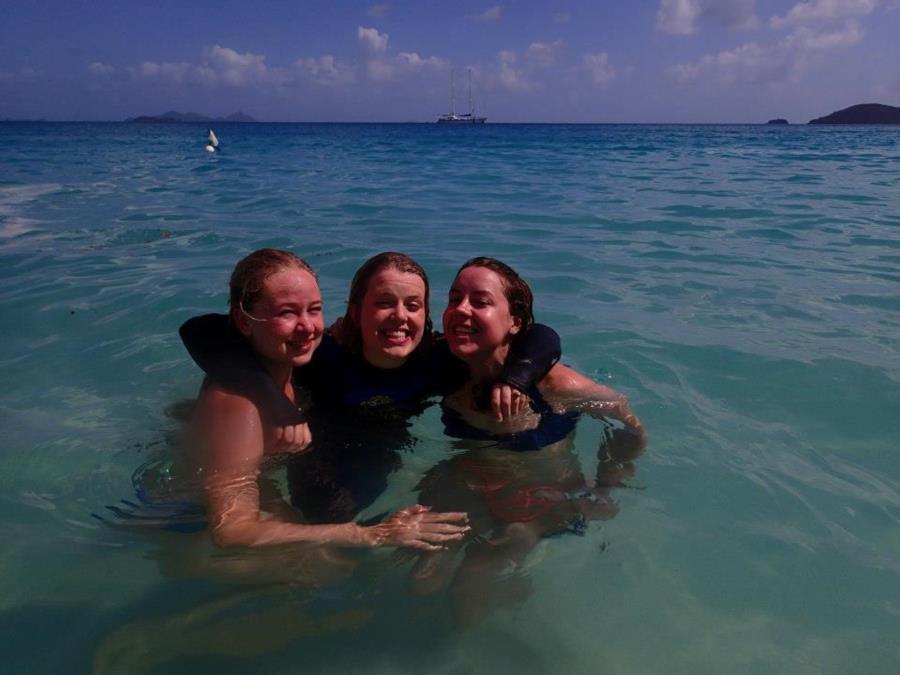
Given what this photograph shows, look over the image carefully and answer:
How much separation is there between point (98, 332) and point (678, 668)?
5572 millimetres

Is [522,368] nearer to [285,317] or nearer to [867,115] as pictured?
[285,317]

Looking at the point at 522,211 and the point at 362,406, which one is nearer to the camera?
the point at 362,406

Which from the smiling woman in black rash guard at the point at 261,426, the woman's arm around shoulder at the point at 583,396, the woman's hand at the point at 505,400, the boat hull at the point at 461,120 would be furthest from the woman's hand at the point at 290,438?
the boat hull at the point at 461,120

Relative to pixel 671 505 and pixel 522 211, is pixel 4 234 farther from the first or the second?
pixel 671 505

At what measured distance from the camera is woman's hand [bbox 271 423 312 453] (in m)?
3.01

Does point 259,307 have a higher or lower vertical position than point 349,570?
higher

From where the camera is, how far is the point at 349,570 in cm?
303

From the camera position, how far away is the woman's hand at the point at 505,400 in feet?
10.5

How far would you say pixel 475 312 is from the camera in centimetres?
331

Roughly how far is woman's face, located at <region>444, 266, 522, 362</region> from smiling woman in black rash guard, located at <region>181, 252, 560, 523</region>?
0.15m

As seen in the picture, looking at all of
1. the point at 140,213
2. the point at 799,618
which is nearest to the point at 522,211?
the point at 140,213

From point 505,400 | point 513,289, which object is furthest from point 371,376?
point 513,289

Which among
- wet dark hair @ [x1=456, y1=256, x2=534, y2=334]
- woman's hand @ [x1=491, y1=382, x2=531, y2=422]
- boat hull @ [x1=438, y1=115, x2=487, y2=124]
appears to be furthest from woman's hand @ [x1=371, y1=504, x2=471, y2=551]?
boat hull @ [x1=438, y1=115, x2=487, y2=124]

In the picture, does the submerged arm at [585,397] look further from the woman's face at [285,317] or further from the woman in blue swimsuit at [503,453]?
the woman's face at [285,317]
